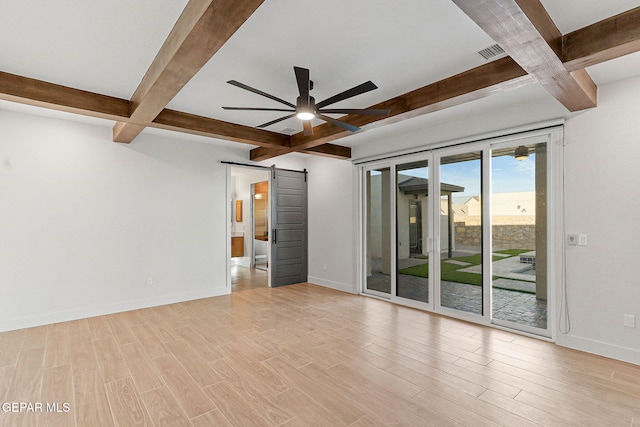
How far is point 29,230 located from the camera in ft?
12.9

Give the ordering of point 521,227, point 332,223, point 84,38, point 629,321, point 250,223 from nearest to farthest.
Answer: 1. point 84,38
2. point 629,321
3. point 521,227
4. point 332,223
5. point 250,223

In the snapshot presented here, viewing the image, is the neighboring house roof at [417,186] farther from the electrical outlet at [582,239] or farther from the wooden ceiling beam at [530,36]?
the wooden ceiling beam at [530,36]

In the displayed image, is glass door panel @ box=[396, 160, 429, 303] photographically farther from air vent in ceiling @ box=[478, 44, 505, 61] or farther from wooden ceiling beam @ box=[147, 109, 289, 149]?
air vent in ceiling @ box=[478, 44, 505, 61]

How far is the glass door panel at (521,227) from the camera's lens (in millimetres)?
3648

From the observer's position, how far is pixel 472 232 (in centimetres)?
415

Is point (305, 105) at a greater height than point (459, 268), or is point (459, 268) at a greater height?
point (305, 105)

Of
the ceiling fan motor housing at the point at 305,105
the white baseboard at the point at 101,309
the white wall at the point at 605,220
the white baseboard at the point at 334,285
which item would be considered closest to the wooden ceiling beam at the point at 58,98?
the ceiling fan motor housing at the point at 305,105

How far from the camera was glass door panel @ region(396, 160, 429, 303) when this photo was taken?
184 inches

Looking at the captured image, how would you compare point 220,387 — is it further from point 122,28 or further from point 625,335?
point 625,335

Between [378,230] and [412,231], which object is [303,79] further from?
[378,230]

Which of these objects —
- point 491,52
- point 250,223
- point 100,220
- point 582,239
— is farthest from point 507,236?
point 250,223

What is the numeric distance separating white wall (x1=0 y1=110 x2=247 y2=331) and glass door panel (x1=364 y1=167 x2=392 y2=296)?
8.82 ft

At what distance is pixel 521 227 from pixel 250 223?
6.29 metres

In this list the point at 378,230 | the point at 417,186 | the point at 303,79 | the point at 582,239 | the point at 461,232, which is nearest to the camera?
the point at 303,79
